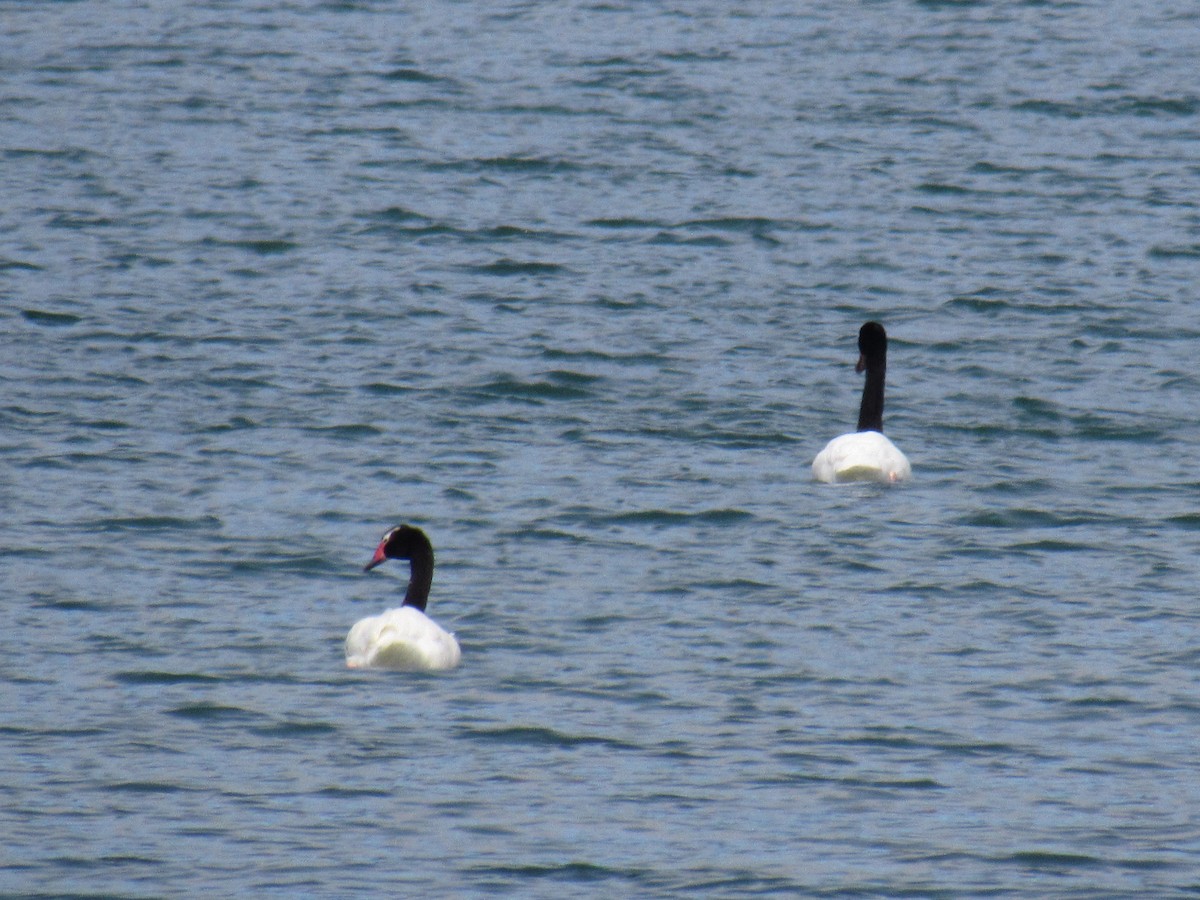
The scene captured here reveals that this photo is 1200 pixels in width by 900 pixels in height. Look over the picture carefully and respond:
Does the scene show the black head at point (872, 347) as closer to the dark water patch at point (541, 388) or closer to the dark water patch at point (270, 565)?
the dark water patch at point (541, 388)

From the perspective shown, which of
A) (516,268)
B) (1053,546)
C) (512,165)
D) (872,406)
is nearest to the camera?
(1053,546)

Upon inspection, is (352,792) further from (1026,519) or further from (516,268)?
(516,268)

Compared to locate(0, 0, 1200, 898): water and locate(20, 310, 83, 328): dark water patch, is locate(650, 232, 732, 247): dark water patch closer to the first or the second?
locate(0, 0, 1200, 898): water

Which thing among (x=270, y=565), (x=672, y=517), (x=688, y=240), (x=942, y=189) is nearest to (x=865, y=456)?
(x=672, y=517)

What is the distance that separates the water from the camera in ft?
36.8

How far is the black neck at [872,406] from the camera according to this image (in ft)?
60.3

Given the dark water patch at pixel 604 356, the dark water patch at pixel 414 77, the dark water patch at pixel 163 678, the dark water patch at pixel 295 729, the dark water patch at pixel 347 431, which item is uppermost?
the dark water patch at pixel 414 77

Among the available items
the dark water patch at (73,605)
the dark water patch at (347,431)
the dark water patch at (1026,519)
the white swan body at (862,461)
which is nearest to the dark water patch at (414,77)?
the dark water patch at (347,431)

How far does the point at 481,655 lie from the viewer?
1358 cm

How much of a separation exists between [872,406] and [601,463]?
2008 millimetres

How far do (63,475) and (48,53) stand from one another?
19181 millimetres

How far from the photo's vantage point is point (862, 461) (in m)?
17.4

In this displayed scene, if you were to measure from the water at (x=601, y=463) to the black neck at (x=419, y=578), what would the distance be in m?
0.37

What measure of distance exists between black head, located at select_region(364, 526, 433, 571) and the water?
1.55 feet
